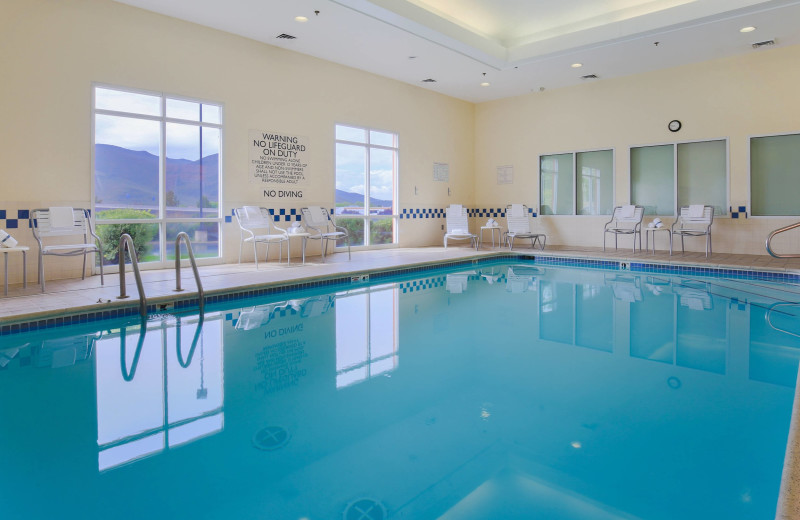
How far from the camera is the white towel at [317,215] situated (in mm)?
7350

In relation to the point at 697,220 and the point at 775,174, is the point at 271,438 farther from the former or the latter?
the point at 775,174

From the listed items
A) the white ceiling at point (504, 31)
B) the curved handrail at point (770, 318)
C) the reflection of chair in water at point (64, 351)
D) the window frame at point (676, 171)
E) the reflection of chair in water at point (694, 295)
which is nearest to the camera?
the reflection of chair in water at point (64, 351)

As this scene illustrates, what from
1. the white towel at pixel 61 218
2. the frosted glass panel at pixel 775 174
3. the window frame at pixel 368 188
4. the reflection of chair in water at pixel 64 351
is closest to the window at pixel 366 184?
the window frame at pixel 368 188

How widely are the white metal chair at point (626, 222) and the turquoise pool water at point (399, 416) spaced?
164 inches

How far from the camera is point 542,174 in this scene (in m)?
10.0

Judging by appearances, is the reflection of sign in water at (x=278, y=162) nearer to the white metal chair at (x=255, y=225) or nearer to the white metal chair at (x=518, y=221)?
the white metal chair at (x=255, y=225)

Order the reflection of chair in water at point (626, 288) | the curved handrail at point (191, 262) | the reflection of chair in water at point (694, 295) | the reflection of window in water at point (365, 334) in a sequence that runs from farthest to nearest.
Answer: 1. the reflection of chair in water at point (626, 288)
2. the reflection of chair in water at point (694, 295)
3. the curved handrail at point (191, 262)
4. the reflection of window in water at point (365, 334)

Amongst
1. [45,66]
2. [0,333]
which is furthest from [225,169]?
[0,333]

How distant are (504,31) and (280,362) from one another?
659cm

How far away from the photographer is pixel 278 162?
7.34 m

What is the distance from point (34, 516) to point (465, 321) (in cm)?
317

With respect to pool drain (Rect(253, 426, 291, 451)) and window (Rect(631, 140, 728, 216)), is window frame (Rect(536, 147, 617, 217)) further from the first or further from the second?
pool drain (Rect(253, 426, 291, 451))

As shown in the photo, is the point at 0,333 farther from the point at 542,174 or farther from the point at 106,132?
the point at 542,174

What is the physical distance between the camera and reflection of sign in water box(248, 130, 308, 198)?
709 centimetres
